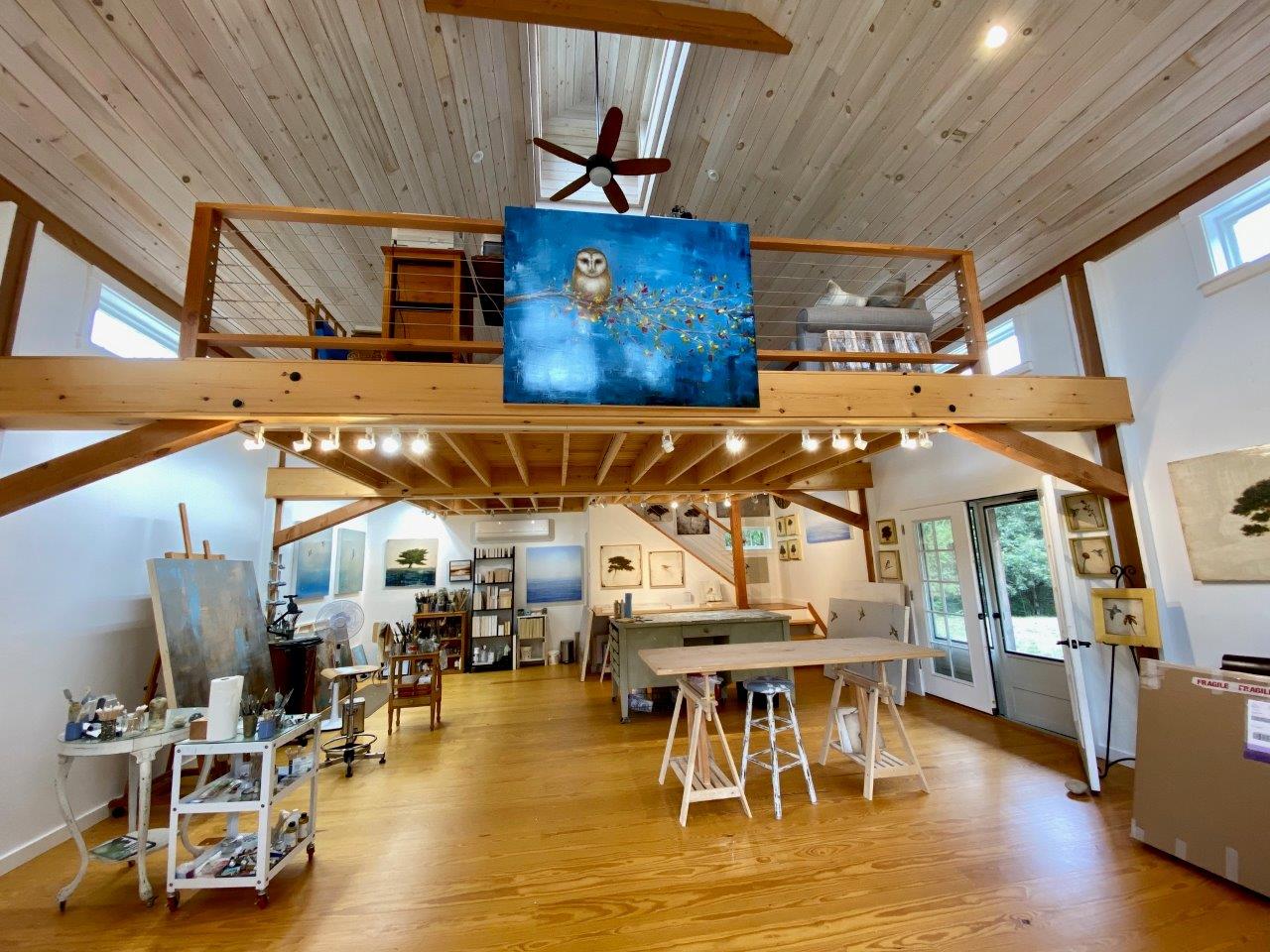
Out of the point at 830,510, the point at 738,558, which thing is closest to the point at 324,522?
the point at 738,558

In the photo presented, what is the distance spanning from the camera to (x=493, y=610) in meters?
8.58

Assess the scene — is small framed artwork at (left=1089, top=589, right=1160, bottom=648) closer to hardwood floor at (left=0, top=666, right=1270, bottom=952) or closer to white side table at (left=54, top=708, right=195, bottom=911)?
hardwood floor at (left=0, top=666, right=1270, bottom=952)

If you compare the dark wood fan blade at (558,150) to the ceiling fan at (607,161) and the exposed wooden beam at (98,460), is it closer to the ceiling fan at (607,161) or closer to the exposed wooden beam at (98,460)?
the ceiling fan at (607,161)

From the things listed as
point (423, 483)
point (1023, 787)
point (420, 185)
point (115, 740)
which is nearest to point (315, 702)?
point (423, 483)

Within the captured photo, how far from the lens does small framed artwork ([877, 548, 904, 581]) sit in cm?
616

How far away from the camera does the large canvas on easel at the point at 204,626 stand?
3.60 metres

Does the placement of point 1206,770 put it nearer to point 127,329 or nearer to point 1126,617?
point 1126,617

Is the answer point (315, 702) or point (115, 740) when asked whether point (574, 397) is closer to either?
point (115, 740)

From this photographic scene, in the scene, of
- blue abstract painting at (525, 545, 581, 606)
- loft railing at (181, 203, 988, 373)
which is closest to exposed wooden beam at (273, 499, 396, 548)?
loft railing at (181, 203, 988, 373)

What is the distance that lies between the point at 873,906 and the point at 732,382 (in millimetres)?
2705

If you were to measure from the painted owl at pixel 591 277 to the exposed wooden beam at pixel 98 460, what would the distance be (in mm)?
2080

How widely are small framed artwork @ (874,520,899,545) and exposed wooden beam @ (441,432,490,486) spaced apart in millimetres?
4659

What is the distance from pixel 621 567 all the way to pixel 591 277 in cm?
651

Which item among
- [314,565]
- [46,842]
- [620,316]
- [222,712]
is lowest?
[46,842]
